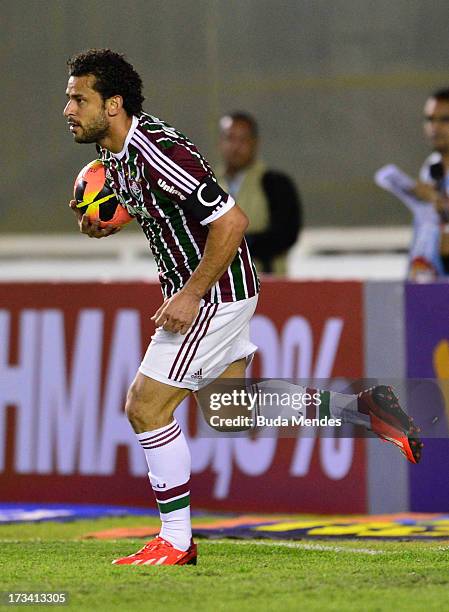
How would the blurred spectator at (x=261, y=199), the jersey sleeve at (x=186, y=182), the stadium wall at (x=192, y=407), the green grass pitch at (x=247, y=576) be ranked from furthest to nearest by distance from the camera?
the blurred spectator at (x=261, y=199) < the stadium wall at (x=192, y=407) < the jersey sleeve at (x=186, y=182) < the green grass pitch at (x=247, y=576)

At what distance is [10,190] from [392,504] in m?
5.78

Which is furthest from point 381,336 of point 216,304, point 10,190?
point 10,190

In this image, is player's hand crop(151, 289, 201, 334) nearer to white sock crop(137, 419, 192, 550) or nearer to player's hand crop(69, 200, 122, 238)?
white sock crop(137, 419, 192, 550)

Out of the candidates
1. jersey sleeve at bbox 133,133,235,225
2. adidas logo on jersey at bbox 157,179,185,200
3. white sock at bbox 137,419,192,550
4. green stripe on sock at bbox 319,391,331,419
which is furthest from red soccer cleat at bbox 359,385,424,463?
adidas logo on jersey at bbox 157,179,185,200

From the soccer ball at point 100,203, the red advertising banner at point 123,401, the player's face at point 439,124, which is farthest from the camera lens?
the player's face at point 439,124

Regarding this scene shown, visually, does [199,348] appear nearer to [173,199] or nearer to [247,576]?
[173,199]

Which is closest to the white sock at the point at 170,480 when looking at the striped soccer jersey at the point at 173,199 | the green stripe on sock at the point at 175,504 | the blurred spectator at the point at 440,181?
the green stripe on sock at the point at 175,504

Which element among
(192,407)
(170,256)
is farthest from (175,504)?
(192,407)

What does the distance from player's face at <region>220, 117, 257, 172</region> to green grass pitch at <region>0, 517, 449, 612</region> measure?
12.3 feet

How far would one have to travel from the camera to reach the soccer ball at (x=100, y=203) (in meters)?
6.98

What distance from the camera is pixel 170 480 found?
669 centimetres

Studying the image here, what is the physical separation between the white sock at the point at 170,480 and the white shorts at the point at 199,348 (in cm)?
23

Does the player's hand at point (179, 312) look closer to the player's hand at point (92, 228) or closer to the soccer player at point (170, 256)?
the soccer player at point (170, 256)

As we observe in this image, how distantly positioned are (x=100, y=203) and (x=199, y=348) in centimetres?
84
